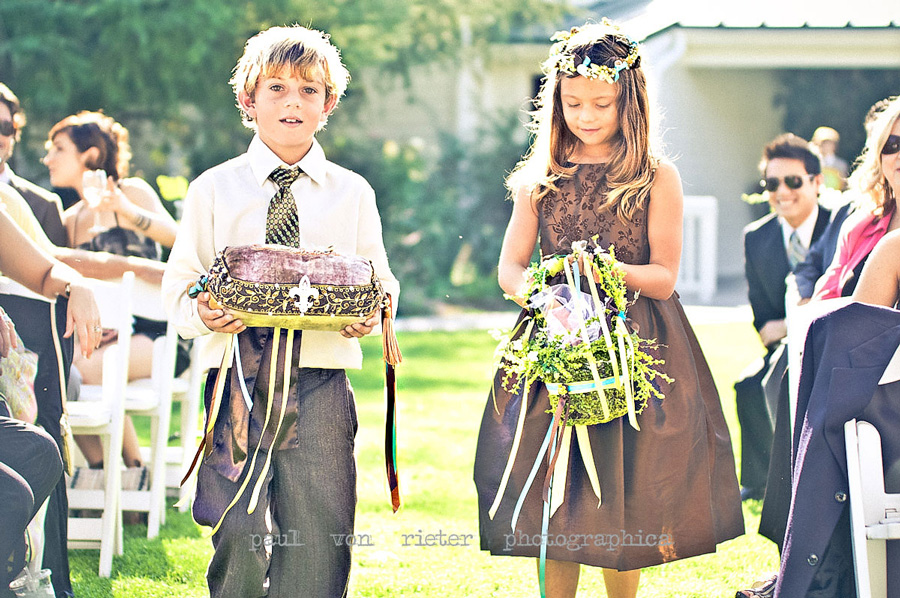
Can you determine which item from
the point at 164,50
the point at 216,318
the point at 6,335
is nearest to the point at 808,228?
the point at 216,318

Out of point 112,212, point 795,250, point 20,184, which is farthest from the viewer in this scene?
point 795,250

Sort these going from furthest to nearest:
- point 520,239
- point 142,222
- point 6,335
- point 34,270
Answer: point 142,222, point 34,270, point 520,239, point 6,335

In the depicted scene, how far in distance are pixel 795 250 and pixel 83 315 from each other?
12.8ft

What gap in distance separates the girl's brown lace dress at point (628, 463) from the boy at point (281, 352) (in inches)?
20.7

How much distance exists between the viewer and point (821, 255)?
5.44 metres

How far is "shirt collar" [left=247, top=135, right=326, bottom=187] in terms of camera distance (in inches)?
141

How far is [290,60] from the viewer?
3.51 metres

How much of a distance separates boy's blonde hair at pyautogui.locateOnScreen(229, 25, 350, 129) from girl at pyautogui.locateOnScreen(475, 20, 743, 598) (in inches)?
29.6

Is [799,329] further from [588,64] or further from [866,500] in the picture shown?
[588,64]

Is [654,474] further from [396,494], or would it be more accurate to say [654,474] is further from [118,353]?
[118,353]

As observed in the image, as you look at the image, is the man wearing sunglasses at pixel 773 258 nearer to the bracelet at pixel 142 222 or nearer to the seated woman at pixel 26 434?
the bracelet at pixel 142 222

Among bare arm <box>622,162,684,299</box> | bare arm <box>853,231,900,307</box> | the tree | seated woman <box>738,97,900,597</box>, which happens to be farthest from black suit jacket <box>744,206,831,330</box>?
the tree

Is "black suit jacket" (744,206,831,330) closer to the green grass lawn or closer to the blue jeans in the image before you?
the green grass lawn

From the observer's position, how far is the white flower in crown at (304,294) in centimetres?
330
